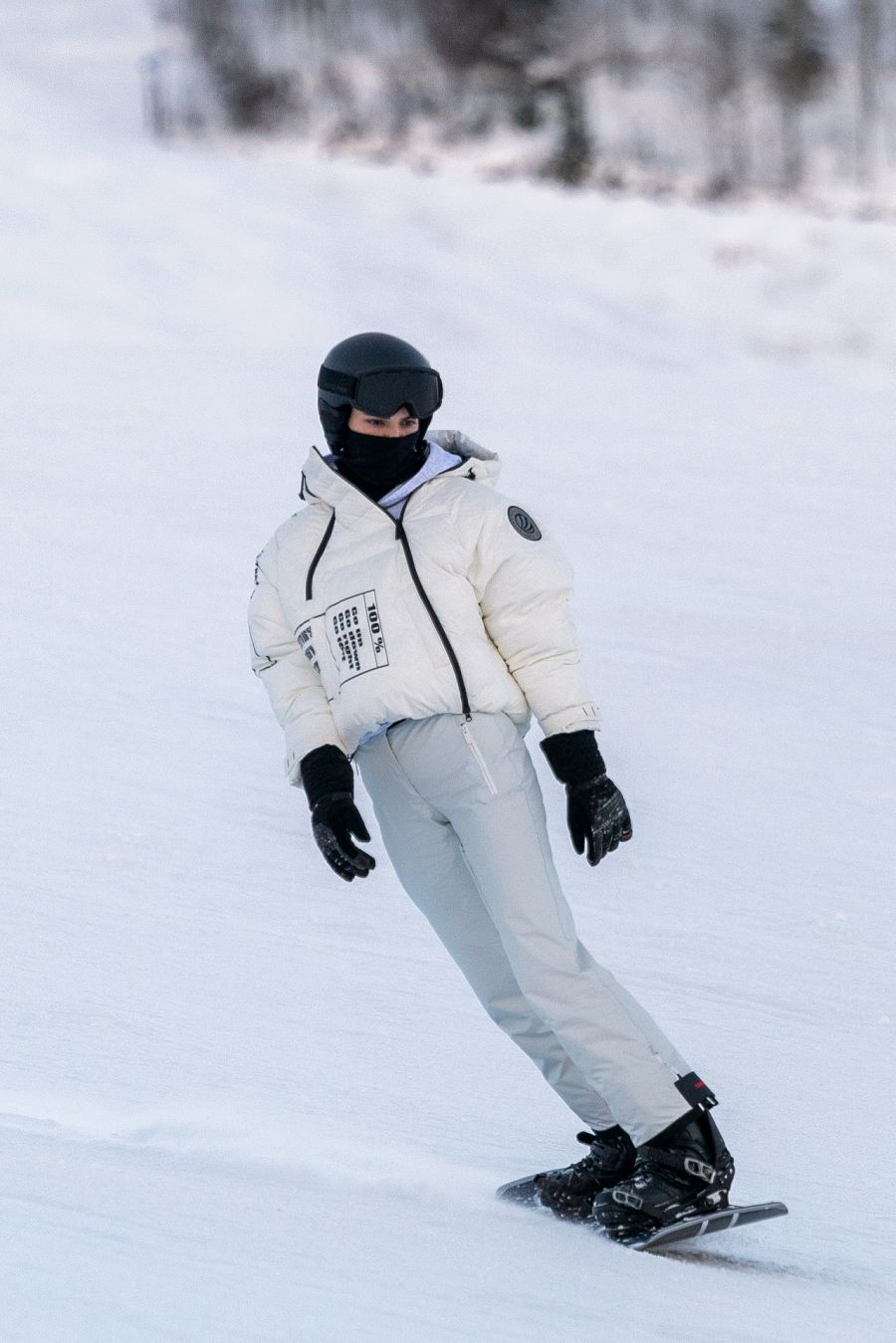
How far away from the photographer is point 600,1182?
3.04 metres

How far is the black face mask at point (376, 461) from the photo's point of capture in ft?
9.50

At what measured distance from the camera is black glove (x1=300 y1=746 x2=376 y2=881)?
2867mm

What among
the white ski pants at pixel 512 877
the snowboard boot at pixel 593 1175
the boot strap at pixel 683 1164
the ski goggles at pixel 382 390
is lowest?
the snowboard boot at pixel 593 1175

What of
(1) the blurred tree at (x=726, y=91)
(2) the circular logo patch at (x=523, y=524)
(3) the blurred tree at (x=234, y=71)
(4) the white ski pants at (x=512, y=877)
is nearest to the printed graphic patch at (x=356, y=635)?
(4) the white ski pants at (x=512, y=877)

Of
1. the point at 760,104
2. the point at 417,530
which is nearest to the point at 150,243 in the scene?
the point at 417,530

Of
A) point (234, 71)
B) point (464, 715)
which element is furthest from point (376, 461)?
point (234, 71)

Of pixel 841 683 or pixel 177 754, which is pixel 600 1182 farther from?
pixel 841 683

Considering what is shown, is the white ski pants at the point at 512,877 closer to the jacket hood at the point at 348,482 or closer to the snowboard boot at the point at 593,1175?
the snowboard boot at the point at 593,1175

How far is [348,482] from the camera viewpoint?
2.89 m

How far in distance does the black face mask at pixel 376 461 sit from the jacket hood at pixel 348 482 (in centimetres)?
3

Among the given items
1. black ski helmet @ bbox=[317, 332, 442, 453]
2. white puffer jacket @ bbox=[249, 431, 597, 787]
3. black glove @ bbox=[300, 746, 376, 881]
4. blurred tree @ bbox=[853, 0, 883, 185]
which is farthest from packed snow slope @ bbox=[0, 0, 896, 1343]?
blurred tree @ bbox=[853, 0, 883, 185]

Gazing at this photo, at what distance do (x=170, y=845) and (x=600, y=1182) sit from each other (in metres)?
2.35

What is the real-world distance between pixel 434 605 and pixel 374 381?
0.41 m

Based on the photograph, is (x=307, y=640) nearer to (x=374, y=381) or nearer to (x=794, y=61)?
(x=374, y=381)
